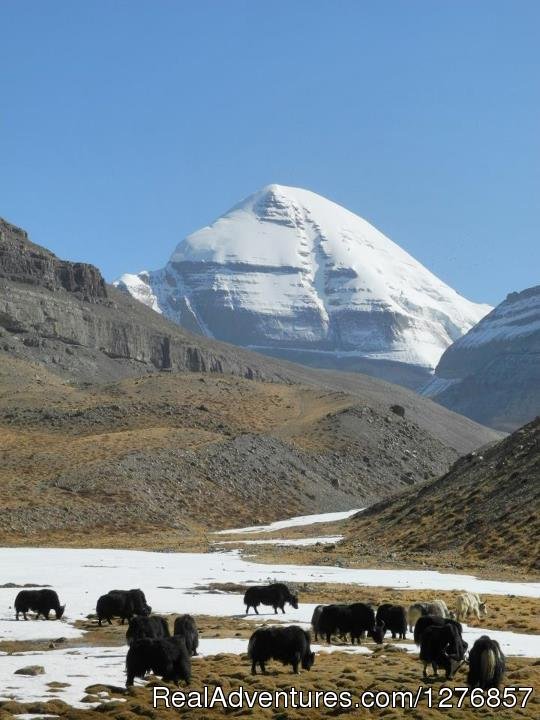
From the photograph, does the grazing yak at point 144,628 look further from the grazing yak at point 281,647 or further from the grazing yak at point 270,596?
the grazing yak at point 270,596

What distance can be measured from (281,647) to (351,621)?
4.85 meters

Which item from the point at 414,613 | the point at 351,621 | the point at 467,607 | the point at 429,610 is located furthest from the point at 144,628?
the point at 467,607

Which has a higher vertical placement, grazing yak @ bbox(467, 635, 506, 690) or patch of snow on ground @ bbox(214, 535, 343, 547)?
patch of snow on ground @ bbox(214, 535, 343, 547)

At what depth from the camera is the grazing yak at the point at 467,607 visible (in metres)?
30.3

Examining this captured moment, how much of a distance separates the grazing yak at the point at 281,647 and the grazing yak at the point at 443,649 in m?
2.23

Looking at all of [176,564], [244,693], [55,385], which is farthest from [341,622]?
[55,385]

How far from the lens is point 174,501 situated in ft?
301

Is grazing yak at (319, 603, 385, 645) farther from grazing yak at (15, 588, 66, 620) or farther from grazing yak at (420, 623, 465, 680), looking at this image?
grazing yak at (15, 588, 66, 620)

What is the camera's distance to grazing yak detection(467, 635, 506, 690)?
19.6 meters

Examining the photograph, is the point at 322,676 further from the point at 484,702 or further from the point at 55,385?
the point at 55,385

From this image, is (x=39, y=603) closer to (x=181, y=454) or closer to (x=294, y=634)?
(x=294, y=634)

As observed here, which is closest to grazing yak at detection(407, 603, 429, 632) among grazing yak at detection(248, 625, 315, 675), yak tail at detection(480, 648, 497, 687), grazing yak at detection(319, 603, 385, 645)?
grazing yak at detection(319, 603, 385, 645)

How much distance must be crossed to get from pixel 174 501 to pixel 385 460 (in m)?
42.4

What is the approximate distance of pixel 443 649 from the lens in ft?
70.0
